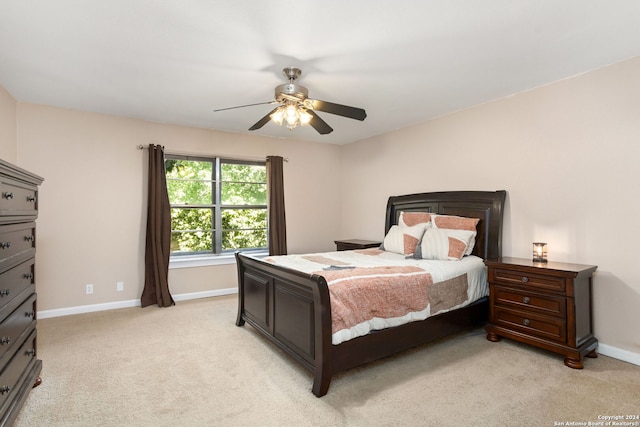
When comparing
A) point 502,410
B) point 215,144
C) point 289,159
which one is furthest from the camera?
point 289,159

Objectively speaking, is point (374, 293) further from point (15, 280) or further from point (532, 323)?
point (15, 280)

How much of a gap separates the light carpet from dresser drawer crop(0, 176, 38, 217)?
48.5 inches

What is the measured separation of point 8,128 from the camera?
11.1 ft

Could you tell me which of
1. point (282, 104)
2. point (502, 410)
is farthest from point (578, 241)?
point (282, 104)

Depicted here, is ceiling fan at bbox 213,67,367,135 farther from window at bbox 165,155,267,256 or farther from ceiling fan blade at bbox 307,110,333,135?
window at bbox 165,155,267,256

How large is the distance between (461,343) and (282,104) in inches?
107

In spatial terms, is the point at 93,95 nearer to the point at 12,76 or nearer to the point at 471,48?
the point at 12,76

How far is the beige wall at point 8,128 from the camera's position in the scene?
321 cm

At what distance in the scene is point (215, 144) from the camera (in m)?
4.81

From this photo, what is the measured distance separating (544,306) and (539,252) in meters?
0.56

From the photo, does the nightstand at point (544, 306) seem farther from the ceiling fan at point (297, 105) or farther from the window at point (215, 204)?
the window at point (215, 204)

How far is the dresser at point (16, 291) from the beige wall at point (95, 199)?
1727 millimetres

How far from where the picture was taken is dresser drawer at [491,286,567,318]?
2666mm

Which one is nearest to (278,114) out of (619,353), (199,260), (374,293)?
(374,293)
